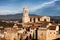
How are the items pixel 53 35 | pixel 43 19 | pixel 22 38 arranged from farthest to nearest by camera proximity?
pixel 43 19
pixel 22 38
pixel 53 35

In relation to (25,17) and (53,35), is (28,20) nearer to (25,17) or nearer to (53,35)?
(25,17)

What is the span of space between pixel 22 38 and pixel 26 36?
966 mm

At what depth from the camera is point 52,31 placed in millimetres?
22484

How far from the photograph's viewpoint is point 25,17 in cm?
4325

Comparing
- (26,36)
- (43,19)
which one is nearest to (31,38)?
(26,36)

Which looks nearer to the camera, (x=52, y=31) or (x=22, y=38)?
(x=52, y=31)

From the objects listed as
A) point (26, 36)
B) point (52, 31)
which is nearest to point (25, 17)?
point (26, 36)

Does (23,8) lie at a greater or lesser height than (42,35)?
greater

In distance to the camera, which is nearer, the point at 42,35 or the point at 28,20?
the point at 42,35

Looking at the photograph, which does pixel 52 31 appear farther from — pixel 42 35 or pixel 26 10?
pixel 26 10

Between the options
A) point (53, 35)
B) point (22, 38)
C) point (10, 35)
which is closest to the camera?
point (10, 35)

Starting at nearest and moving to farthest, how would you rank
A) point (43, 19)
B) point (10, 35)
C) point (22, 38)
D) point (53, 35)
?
point (10, 35) → point (53, 35) → point (22, 38) → point (43, 19)

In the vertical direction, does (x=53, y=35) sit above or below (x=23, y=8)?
below

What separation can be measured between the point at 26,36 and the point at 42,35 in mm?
3819
